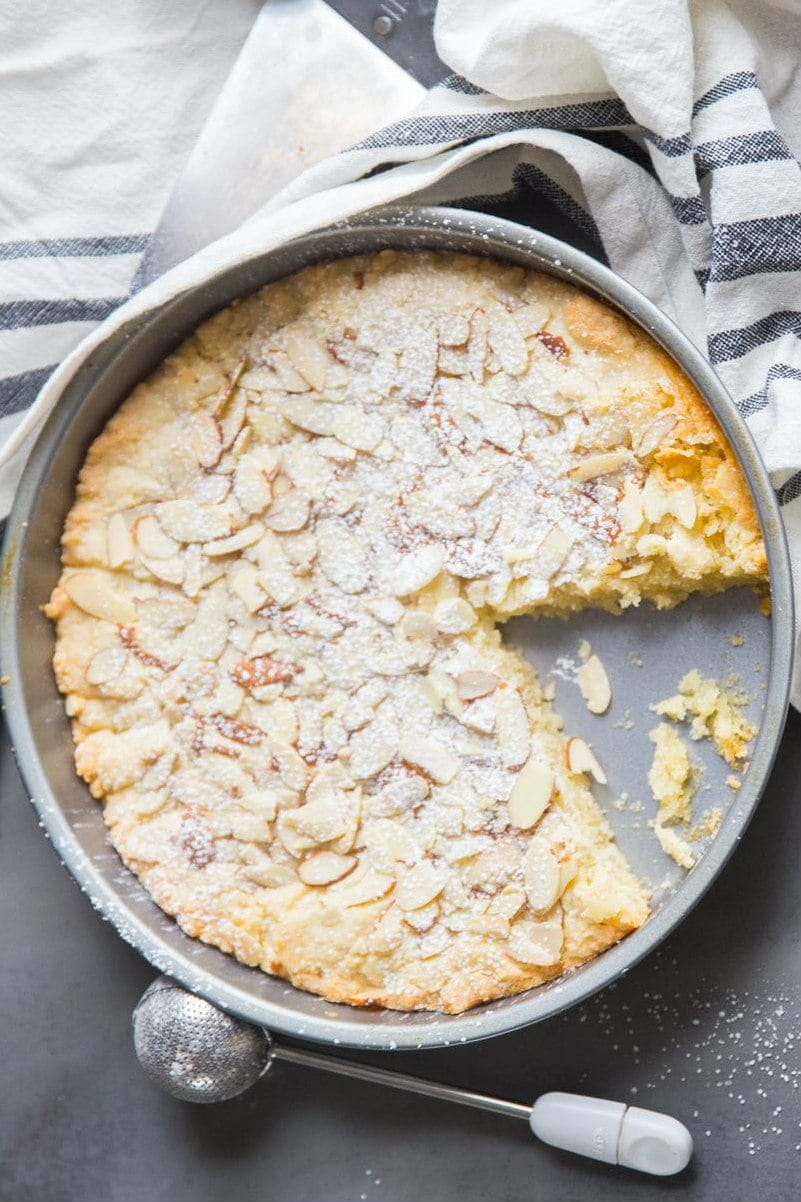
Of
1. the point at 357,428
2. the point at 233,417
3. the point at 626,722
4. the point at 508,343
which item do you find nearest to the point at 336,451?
the point at 357,428

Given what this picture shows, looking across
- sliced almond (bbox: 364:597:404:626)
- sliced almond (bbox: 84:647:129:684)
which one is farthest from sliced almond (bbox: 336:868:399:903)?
sliced almond (bbox: 84:647:129:684)

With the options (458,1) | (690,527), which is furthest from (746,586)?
(458,1)

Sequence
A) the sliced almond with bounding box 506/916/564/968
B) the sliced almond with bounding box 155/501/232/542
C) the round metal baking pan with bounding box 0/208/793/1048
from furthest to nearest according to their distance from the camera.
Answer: the sliced almond with bounding box 155/501/232/542 → the sliced almond with bounding box 506/916/564/968 → the round metal baking pan with bounding box 0/208/793/1048

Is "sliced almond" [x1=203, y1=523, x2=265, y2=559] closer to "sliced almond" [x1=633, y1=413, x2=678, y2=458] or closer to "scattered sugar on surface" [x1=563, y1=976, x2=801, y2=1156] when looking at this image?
"sliced almond" [x1=633, y1=413, x2=678, y2=458]

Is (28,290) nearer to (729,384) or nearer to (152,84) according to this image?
(152,84)

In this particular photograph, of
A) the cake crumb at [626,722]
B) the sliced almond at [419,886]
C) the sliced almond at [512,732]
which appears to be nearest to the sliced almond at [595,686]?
the cake crumb at [626,722]

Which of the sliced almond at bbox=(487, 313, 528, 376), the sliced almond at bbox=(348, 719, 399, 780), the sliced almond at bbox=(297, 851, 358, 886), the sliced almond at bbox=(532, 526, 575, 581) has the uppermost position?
the sliced almond at bbox=(487, 313, 528, 376)
